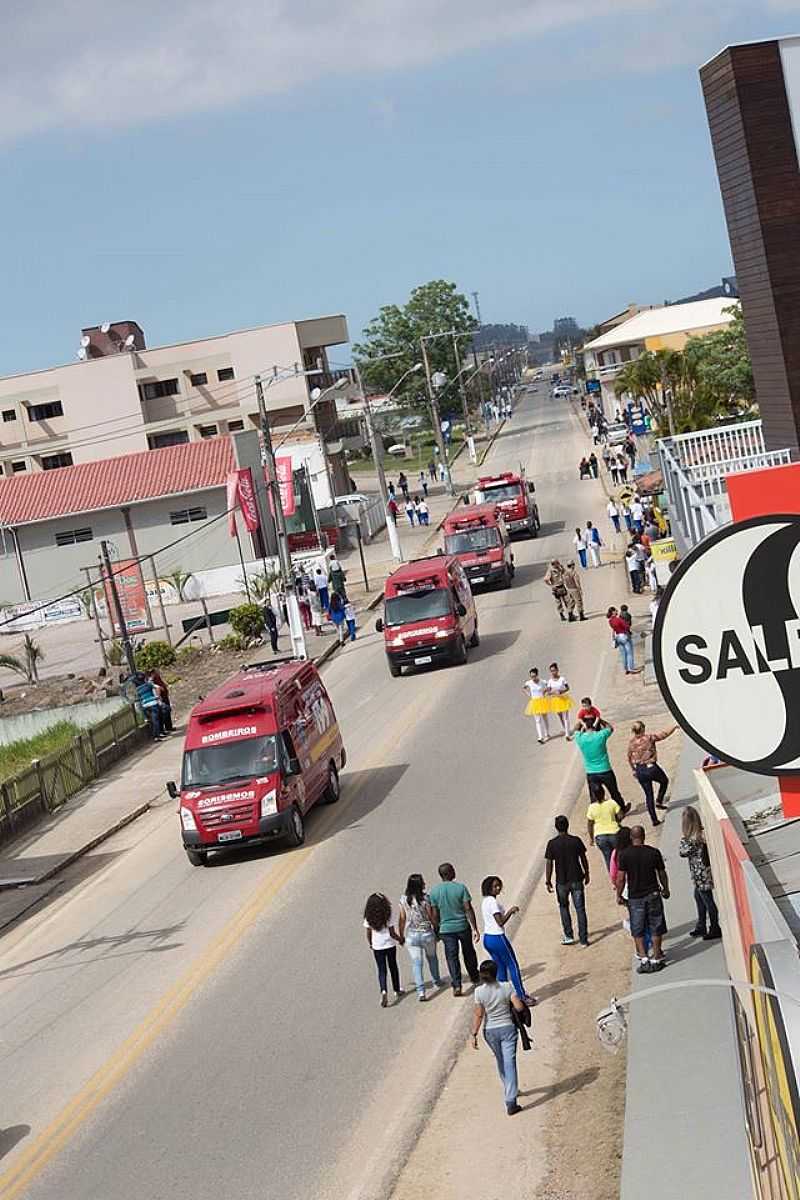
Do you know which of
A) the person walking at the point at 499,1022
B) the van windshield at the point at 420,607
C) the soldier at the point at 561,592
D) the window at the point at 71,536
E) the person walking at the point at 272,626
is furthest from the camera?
the window at the point at 71,536

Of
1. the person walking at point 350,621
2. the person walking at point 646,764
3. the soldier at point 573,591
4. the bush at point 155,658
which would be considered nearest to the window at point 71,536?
the bush at point 155,658

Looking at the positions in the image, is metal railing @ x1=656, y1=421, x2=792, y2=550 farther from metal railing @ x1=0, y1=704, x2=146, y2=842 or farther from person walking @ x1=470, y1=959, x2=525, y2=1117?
metal railing @ x1=0, y1=704, x2=146, y2=842

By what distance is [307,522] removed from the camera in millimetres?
72875

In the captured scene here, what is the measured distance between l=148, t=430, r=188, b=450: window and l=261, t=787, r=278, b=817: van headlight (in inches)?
2670

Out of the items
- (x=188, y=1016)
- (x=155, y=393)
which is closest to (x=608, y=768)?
(x=188, y=1016)

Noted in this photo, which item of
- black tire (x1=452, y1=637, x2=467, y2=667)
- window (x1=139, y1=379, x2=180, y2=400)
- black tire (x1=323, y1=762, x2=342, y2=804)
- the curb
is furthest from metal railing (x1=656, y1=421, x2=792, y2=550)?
window (x1=139, y1=379, x2=180, y2=400)

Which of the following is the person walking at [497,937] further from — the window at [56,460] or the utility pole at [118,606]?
the window at [56,460]

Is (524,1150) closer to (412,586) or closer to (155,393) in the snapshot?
(412,586)

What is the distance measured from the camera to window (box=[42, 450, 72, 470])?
3570 inches

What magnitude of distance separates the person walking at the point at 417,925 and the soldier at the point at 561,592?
2369 centimetres

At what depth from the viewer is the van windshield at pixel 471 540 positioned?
48.0 meters

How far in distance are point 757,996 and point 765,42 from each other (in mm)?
21151

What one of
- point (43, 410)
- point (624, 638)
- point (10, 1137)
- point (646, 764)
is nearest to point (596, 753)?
point (646, 764)

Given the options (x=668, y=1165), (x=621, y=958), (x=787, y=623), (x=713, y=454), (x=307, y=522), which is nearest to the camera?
(x=787, y=623)
